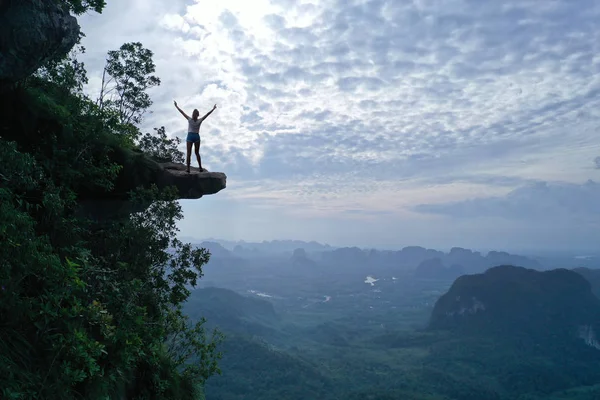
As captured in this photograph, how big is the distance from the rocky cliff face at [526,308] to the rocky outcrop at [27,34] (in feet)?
A: 642

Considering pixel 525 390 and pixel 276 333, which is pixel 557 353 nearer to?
pixel 525 390

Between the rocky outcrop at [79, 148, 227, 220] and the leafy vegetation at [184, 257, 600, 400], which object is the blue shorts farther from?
the leafy vegetation at [184, 257, 600, 400]

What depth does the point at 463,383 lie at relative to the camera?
105 metres

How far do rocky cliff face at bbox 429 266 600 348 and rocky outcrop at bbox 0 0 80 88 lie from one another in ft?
642

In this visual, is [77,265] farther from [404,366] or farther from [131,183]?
[404,366]

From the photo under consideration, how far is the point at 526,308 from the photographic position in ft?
578

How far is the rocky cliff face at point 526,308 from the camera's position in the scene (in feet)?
524

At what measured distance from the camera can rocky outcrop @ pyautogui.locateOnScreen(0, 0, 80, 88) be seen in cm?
885

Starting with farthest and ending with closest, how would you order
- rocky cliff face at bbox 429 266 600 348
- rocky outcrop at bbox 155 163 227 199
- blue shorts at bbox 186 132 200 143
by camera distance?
rocky cliff face at bbox 429 266 600 348 → rocky outcrop at bbox 155 163 227 199 → blue shorts at bbox 186 132 200 143

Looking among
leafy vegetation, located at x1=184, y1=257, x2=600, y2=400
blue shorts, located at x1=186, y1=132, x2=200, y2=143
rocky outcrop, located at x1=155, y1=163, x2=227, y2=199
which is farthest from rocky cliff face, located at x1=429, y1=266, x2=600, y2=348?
blue shorts, located at x1=186, y1=132, x2=200, y2=143

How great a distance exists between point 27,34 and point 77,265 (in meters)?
6.68

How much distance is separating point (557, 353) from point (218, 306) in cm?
15975

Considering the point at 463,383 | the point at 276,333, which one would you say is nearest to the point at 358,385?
the point at 463,383

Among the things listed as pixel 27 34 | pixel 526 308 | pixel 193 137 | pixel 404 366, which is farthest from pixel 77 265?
pixel 526 308
